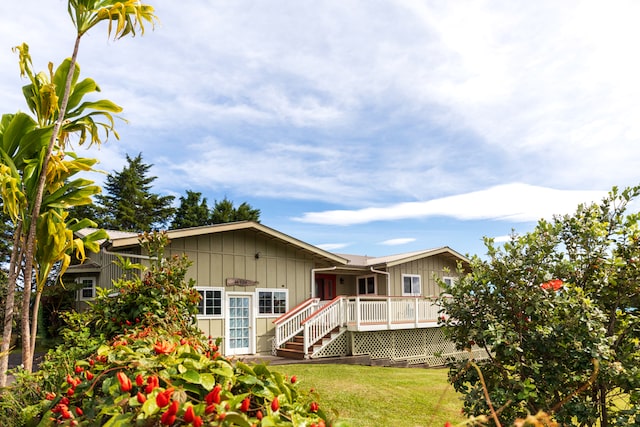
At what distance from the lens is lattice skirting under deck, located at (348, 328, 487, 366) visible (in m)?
16.0

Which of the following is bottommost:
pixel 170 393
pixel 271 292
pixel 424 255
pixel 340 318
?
pixel 340 318

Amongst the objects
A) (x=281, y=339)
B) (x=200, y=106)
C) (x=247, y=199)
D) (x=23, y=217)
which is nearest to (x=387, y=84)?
(x=200, y=106)

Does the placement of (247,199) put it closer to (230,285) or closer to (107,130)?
(230,285)

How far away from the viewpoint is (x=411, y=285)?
69.7ft

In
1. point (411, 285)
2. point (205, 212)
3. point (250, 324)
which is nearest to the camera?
point (250, 324)

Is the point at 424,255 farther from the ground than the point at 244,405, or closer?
farther from the ground

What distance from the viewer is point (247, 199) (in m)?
38.9

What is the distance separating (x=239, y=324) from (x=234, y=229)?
125 inches

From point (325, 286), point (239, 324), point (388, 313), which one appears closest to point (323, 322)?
point (388, 313)

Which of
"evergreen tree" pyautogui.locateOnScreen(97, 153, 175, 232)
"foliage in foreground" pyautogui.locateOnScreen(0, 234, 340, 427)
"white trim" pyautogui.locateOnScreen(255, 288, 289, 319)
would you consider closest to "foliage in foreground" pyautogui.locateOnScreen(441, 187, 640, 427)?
"foliage in foreground" pyautogui.locateOnScreen(0, 234, 340, 427)

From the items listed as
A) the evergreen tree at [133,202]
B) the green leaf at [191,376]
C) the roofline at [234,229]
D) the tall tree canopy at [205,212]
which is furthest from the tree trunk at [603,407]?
the evergreen tree at [133,202]

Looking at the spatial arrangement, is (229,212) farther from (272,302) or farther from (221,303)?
(221,303)

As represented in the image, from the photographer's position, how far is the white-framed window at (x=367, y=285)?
20.8 meters

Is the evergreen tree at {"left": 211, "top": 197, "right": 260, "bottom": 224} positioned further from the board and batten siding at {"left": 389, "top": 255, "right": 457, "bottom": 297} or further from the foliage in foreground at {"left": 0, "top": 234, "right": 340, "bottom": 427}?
the foliage in foreground at {"left": 0, "top": 234, "right": 340, "bottom": 427}
